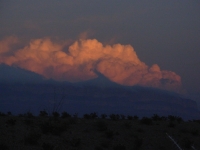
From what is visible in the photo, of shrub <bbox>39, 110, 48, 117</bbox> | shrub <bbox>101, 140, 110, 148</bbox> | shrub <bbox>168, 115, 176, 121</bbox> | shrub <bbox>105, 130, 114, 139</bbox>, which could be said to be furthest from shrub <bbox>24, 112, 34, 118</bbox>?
shrub <bbox>168, 115, 176, 121</bbox>

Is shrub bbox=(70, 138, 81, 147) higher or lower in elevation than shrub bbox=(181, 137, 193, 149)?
lower

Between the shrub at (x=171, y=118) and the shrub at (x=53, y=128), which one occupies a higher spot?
the shrub at (x=171, y=118)

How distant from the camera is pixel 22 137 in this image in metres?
34.7

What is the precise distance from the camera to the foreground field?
3438 cm

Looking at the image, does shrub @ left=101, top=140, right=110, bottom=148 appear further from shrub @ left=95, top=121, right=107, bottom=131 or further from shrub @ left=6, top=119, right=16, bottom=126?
shrub @ left=6, top=119, right=16, bottom=126

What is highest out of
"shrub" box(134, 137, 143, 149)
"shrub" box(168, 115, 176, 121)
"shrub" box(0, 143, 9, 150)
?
"shrub" box(168, 115, 176, 121)

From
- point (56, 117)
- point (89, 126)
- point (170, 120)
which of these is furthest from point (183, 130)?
point (56, 117)

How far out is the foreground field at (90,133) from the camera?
34.4 meters

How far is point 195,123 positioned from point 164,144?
10722mm

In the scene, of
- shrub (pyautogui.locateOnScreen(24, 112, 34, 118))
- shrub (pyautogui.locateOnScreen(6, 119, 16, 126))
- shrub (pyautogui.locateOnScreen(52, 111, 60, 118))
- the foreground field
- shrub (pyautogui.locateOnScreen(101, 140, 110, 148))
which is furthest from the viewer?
shrub (pyautogui.locateOnScreen(52, 111, 60, 118))

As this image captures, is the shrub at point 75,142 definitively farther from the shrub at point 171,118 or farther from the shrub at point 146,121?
the shrub at point 171,118

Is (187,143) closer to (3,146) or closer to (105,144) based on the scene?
(105,144)

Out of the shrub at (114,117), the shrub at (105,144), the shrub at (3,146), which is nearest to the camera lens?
the shrub at (3,146)

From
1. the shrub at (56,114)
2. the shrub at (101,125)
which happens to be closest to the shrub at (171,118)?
the shrub at (101,125)
